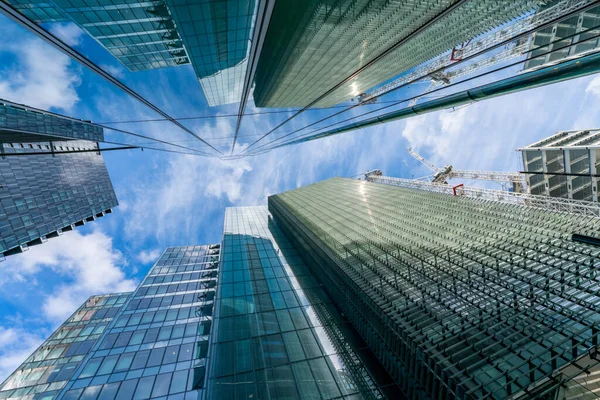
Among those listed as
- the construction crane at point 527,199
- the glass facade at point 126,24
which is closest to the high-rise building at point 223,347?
the glass facade at point 126,24

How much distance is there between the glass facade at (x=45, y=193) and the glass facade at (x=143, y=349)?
2370 centimetres

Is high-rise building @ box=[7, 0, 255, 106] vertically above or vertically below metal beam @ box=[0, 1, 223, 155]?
above

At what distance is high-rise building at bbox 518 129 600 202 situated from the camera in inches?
1612

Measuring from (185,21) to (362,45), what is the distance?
1769cm

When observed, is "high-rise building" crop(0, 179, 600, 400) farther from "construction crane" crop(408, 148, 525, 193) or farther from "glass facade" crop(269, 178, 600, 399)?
"construction crane" crop(408, 148, 525, 193)

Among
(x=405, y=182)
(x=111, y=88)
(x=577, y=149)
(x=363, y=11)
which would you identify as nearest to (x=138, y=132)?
(x=111, y=88)

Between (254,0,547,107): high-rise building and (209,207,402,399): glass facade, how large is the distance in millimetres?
18637

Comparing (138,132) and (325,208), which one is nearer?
(138,132)

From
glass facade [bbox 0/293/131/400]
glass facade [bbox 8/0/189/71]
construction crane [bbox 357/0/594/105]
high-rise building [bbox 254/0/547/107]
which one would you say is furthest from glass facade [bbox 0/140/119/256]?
construction crane [bbox 357/0/594/105]

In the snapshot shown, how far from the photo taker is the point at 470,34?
3519 cm

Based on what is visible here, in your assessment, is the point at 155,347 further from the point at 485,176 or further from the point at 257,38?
the point at 485,176

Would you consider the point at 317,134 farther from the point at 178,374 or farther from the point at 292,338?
the point at 178,374

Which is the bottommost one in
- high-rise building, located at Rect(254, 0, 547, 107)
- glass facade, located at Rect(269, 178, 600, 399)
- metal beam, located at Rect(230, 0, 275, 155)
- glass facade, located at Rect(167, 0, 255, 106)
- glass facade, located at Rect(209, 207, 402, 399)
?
glass facade, located at Rect(209, 207, 402, 399)

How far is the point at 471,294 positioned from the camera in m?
17.4
